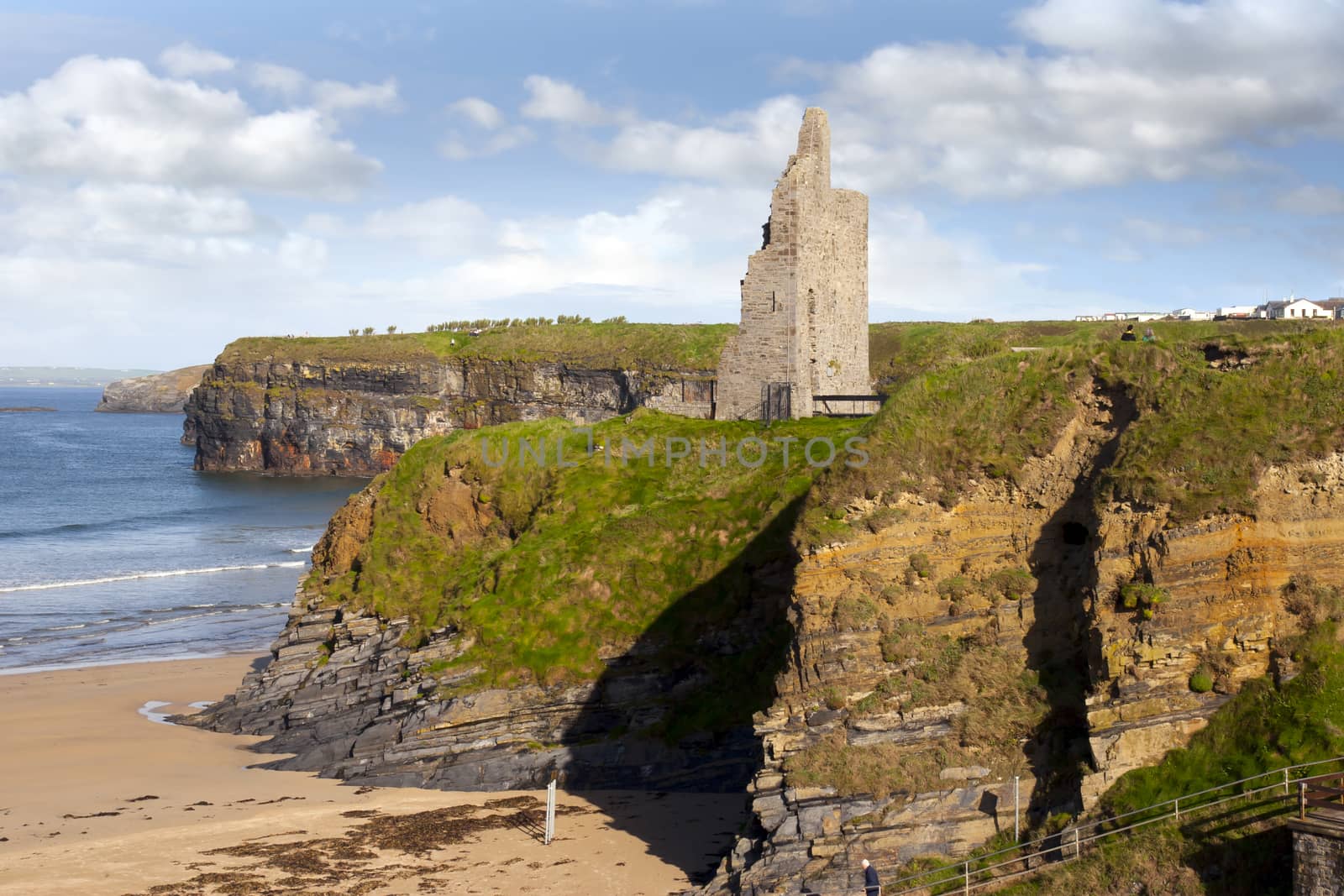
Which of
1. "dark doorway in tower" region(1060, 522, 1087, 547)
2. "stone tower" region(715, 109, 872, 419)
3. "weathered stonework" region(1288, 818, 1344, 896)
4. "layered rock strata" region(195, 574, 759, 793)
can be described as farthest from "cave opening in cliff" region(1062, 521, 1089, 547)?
"stone tower" region(715, 109, 872, 419)

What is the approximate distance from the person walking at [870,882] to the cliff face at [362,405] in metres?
86.8

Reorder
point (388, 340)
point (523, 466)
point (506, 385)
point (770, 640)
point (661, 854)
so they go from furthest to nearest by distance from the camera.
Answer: point (388, 340) → point (506, 385) → point (523, 466) → point (770, 640) → point (661, 854)

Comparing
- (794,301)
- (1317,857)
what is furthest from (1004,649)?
(794,301)

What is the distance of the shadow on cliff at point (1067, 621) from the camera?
17.2 metres

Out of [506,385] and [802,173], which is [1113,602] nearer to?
[802,173]

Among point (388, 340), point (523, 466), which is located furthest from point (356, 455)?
point (523, 466)

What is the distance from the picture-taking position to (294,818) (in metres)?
23.6

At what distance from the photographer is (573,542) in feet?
99.1

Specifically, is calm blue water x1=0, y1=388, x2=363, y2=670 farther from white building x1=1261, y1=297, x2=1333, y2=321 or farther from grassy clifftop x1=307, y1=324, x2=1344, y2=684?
white building x1=1261, y1=297, x2=1333, y2=321

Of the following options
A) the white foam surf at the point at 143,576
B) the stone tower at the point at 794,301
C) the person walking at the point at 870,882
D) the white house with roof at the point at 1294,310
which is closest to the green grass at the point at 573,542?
the stone tower at the point at 794,301

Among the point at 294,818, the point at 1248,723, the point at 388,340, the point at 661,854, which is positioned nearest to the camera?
the point at 1248,723

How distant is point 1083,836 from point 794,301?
20.6m

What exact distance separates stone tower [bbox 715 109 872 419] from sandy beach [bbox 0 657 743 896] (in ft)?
45.6

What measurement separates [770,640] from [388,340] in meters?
99.8
